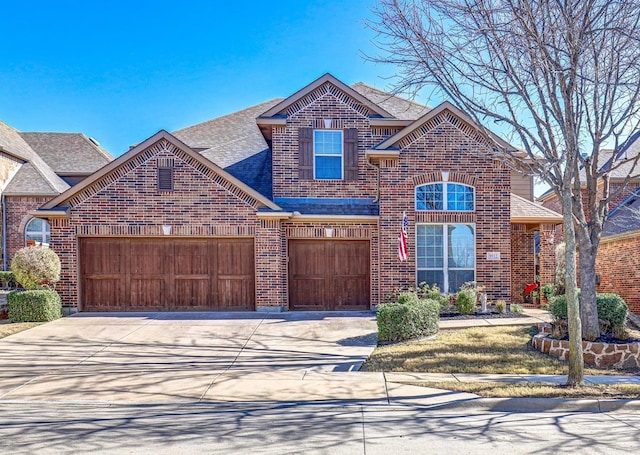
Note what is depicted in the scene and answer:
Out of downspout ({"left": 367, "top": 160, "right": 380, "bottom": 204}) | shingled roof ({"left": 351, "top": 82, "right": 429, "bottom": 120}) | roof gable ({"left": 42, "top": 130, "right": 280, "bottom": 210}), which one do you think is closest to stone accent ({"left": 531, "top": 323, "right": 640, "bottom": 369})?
downspout ({"left": 367, "top": 160, "right": 380, "bottom": 204})

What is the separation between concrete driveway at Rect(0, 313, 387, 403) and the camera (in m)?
6.20

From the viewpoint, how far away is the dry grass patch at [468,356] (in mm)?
7222

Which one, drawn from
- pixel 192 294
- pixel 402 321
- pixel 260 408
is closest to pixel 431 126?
pixel 402 321

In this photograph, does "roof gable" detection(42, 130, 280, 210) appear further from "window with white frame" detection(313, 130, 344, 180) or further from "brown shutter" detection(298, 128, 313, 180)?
"window with white frame" detection(313, 130, 344, 180)

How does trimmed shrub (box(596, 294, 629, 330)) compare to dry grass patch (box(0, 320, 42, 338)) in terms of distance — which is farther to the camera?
dry grass patch (box(0, 320, 42, 338))

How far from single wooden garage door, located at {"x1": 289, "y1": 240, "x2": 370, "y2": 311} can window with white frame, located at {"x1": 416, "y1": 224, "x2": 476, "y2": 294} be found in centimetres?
172

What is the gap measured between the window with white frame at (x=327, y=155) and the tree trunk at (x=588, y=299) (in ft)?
24.8

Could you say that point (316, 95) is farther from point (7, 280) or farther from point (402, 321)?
point (7, 280)

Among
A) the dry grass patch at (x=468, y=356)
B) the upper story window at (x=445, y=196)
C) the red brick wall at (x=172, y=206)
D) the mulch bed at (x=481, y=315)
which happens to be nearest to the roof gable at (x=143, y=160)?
the red brick wall at (x=172, y=206)

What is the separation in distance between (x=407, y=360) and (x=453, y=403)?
6.70 ft

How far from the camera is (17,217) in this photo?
19.0 m

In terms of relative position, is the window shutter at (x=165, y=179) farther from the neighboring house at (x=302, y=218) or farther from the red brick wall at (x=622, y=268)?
the red brick wall at (x=622, y=268)

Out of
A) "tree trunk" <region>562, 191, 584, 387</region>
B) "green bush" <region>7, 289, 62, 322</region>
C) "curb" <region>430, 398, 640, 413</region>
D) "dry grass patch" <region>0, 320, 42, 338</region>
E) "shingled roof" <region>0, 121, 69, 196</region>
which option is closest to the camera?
"curb" <region>430, 398, 640, 413</region>

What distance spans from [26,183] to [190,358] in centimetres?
1616
